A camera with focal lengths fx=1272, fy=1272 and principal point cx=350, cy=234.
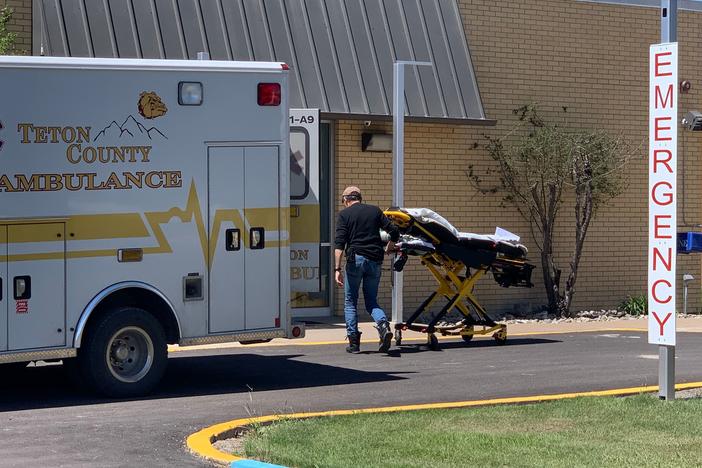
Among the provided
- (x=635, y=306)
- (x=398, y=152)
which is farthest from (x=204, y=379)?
(x=635, y=306)

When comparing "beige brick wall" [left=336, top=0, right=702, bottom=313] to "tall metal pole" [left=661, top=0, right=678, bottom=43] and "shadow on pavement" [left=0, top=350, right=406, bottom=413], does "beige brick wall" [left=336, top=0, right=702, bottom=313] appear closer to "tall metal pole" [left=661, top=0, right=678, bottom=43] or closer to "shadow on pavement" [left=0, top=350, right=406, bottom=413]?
"shadow on pavement" [left=0, top=350, right=406, bottom=413]

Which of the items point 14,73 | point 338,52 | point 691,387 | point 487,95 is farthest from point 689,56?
point 14,73

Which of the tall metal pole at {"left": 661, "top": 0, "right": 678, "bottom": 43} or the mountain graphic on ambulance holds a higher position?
the tall metal pole at {"left": 661, "top": 0, "right": 678, "bottom": 43}

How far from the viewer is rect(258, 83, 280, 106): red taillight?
12.0 meters

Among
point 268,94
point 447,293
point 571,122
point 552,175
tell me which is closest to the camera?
point 268,94

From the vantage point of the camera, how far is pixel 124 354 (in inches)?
453

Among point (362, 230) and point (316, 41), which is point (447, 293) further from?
point (316, 41)

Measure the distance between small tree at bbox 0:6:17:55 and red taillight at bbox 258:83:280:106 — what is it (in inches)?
179

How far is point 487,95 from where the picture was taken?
20844mm

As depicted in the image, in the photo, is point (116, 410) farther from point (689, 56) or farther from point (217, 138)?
point (689, 56)

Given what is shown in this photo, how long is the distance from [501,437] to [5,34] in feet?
31.2

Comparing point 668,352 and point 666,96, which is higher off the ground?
point 666,96

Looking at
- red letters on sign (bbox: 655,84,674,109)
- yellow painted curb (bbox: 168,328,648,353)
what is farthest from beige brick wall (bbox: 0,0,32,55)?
red letters on sign (bbox: 655,84,674,109)

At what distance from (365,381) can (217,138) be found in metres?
2.83
